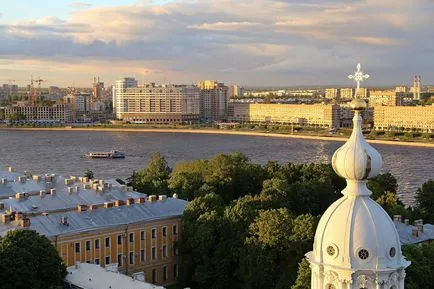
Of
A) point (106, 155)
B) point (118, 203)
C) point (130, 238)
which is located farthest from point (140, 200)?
point (106, 155)

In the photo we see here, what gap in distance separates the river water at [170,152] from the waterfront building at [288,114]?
21662 millimetres

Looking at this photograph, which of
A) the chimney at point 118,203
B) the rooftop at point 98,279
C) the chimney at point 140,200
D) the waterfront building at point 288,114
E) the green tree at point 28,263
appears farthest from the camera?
the waterfront building at point 288,114

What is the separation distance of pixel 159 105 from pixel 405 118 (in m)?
52.9

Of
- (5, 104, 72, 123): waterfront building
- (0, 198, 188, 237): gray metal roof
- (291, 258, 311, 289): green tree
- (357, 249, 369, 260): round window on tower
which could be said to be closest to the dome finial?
(357, 249, 369, 260): round window on tower

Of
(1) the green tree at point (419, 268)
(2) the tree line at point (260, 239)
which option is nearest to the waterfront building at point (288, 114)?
(2) the tree line at point (260, 239)

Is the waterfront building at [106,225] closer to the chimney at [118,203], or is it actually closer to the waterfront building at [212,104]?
the chimney at [118,203]

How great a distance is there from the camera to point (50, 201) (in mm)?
20547

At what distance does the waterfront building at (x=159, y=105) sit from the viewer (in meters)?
144

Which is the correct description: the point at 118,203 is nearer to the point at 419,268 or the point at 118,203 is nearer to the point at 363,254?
the point at 419,268

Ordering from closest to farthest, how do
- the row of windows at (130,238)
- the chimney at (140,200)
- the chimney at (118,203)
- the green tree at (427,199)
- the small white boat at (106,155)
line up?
the row of windows at (130,238)
the chimney at (118,203)
the chimney at (140,200)
the green tree at (427,199)
the small white boat at (106,155)

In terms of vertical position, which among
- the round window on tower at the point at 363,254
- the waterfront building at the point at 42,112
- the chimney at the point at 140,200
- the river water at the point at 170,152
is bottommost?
the river water at the point at 170,152

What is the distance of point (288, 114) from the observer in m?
134

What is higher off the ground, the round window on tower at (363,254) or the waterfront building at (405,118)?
the round window on tower at (363,254)

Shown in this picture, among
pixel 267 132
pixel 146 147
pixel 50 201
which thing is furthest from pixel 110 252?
pixel 267 132
